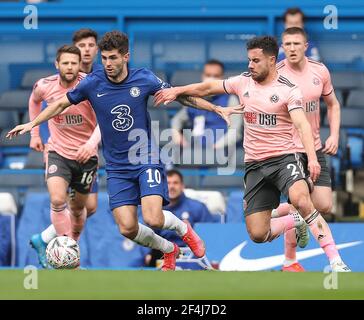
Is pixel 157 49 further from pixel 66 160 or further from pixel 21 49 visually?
pixel 66 160

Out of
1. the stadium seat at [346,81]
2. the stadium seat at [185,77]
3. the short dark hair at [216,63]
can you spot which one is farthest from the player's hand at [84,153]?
the stadium seat at [346,81]

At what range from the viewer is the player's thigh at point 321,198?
37.2 feet

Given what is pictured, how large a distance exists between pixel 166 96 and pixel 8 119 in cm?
461

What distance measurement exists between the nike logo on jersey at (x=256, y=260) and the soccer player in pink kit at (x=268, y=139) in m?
1.45

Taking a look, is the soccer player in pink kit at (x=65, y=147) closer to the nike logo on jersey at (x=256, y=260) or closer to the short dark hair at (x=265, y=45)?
the nike logo on jersey at (x=256, y=260)

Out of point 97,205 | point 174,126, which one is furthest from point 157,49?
point 97,205

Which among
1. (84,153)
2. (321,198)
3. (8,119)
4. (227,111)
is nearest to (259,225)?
(321,198)

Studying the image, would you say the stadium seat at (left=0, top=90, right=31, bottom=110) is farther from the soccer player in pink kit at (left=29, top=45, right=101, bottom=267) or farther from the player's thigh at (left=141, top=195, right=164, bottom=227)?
the player's thigh at (left=141, top=195, right=164, bottom=227)

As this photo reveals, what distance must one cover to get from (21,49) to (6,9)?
0.71m

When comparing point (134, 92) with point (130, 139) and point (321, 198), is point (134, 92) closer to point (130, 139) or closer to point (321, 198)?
point (130, 139)

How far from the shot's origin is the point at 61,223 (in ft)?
39.5

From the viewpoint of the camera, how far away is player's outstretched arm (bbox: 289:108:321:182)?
10.2 meters

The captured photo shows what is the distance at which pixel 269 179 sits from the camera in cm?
1089

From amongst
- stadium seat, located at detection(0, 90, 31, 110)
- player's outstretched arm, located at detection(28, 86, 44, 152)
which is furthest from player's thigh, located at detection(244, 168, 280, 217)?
stadium seat, located at detection(0, 90, 31, 110)
